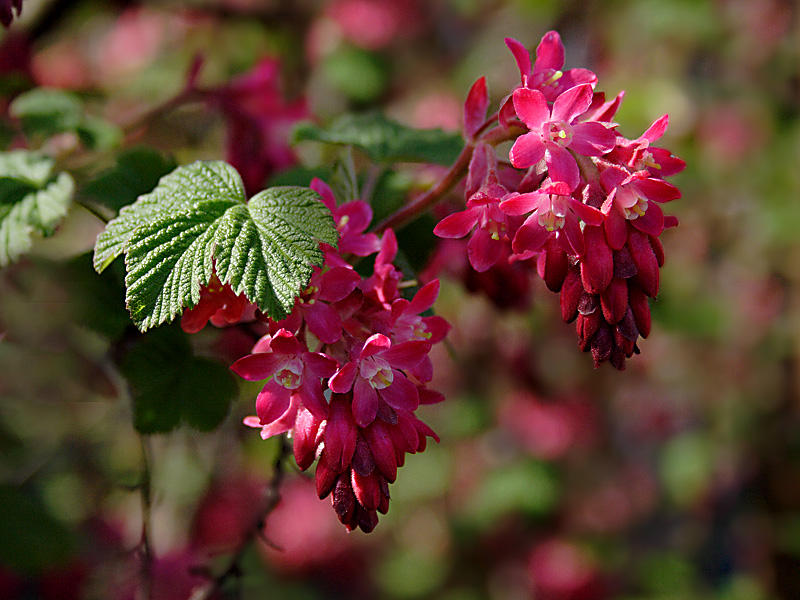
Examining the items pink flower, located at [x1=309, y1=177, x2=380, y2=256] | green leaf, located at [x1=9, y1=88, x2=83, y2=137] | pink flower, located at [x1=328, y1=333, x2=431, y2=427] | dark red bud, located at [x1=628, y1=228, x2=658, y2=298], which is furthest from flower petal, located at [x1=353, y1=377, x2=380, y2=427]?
green leaf, located at [x1=9, y1=88, x2=83, y2=137]

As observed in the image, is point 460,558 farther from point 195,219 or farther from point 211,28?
point 195,219

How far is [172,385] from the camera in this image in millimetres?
792

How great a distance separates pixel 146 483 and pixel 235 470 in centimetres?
159

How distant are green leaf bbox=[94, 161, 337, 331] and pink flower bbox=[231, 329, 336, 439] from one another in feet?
0.17

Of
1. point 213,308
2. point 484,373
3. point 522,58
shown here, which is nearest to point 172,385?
point 213,308

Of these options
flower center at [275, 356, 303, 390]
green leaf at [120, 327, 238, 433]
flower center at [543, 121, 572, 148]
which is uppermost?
flower center at [543, 121, 572, 148]

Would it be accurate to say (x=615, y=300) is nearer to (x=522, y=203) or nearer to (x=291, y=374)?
→ (x=522, y=203)

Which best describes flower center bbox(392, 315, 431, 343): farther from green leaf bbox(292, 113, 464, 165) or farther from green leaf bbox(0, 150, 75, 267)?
green leaf bbox(0, 150, 75, 267)

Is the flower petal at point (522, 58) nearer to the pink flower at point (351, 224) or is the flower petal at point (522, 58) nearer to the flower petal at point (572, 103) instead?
the flower petal at point (572, 103)

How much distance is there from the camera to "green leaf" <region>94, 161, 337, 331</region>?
554 mm

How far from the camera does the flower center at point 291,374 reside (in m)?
0.60

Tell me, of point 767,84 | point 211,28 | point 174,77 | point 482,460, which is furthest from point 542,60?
point 767,84

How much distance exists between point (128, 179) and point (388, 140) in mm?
315

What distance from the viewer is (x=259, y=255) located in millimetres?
577
